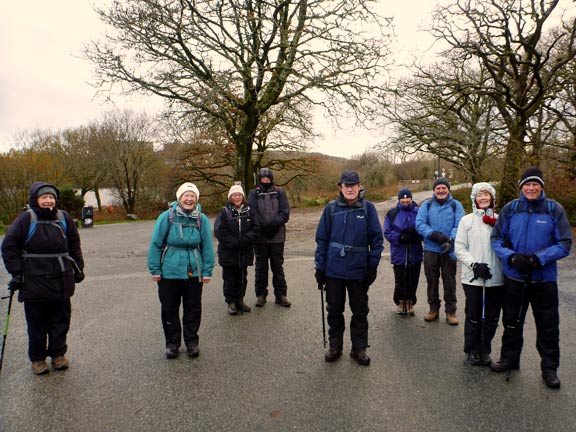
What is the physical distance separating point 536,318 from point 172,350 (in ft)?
11.8

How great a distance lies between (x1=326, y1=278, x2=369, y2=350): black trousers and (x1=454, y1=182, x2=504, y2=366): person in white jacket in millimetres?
1037

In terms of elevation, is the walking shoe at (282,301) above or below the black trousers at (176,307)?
below

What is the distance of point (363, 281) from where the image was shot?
3871 mm

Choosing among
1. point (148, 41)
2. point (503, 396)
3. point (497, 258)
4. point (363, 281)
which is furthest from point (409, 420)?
point (148, 41)

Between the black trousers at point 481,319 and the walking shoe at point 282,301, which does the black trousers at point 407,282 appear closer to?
the black trousers at point 481,319

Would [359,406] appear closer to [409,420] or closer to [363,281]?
[409,420]

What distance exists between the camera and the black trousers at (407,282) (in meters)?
5.09

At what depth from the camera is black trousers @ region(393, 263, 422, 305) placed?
5090mm

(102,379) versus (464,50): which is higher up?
(464,50)

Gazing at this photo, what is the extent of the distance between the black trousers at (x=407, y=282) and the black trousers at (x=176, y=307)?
271cm

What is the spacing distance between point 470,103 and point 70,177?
31991 mm

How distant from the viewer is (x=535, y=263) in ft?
10.7

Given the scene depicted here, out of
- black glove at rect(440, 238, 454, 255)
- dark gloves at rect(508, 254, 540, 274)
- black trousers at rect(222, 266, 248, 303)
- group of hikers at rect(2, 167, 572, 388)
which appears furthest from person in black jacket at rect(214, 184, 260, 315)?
dark gloves at rect(508, 254, 540, 274)

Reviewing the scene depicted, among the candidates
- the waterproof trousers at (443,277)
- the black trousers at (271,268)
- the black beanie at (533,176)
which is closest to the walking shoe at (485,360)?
the waterproof trousers at (443,277)
